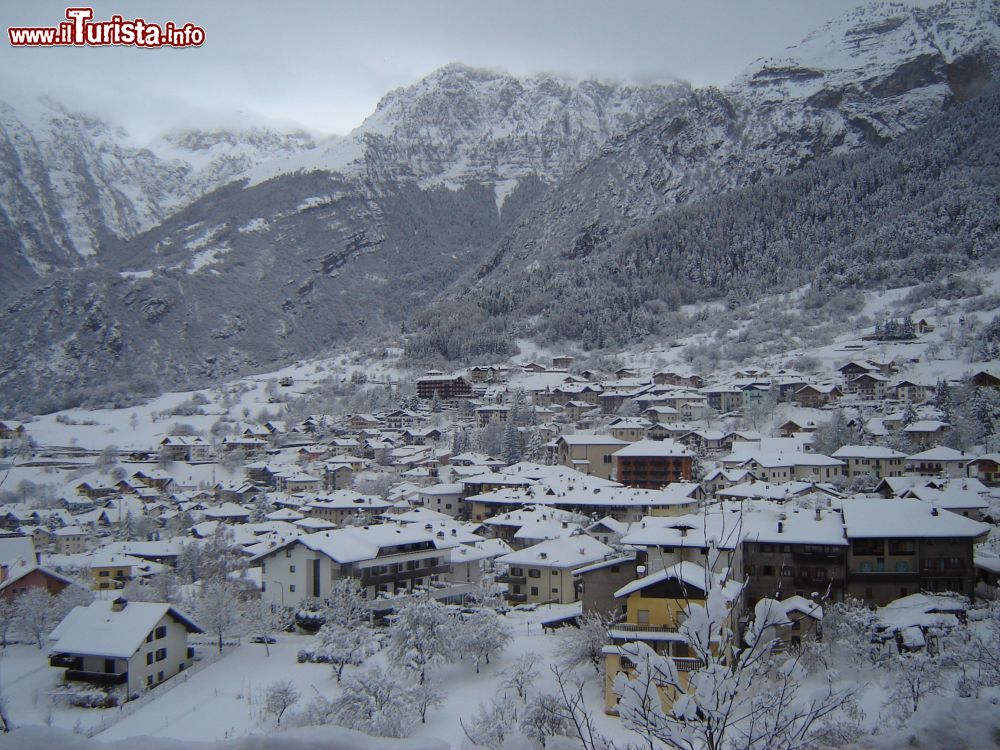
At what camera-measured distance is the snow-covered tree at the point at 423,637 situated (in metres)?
20.9

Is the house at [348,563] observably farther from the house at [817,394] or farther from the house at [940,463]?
the house at [817,394]

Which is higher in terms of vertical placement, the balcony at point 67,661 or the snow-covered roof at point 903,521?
the snow-covered roof at point 903,521

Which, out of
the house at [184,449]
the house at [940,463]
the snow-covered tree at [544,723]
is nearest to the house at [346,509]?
the house at [940,463]

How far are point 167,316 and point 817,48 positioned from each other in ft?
491

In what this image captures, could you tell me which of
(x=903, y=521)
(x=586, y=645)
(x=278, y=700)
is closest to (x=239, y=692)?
(x=278, y=700)

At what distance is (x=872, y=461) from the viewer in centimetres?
4612

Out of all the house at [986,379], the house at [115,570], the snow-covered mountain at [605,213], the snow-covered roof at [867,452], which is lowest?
the house at [115,570]

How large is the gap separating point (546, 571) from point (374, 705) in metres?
13.6

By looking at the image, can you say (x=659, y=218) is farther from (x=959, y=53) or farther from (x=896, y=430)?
(x=896, y=430)

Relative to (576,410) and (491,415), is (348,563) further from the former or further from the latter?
(576,410)

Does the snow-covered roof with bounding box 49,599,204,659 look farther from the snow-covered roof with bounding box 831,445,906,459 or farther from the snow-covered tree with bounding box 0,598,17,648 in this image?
the snow-covered roof with bounding box 831,445,906,459

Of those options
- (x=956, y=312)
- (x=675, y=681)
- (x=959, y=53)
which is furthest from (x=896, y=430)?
(x=959, y=53)

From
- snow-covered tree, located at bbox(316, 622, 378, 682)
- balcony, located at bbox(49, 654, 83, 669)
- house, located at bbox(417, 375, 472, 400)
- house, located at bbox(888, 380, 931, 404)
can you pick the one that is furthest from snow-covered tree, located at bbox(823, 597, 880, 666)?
house, located at bbox(417, 375, 472, 400)

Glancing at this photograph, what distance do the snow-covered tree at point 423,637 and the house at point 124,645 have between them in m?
6.54
